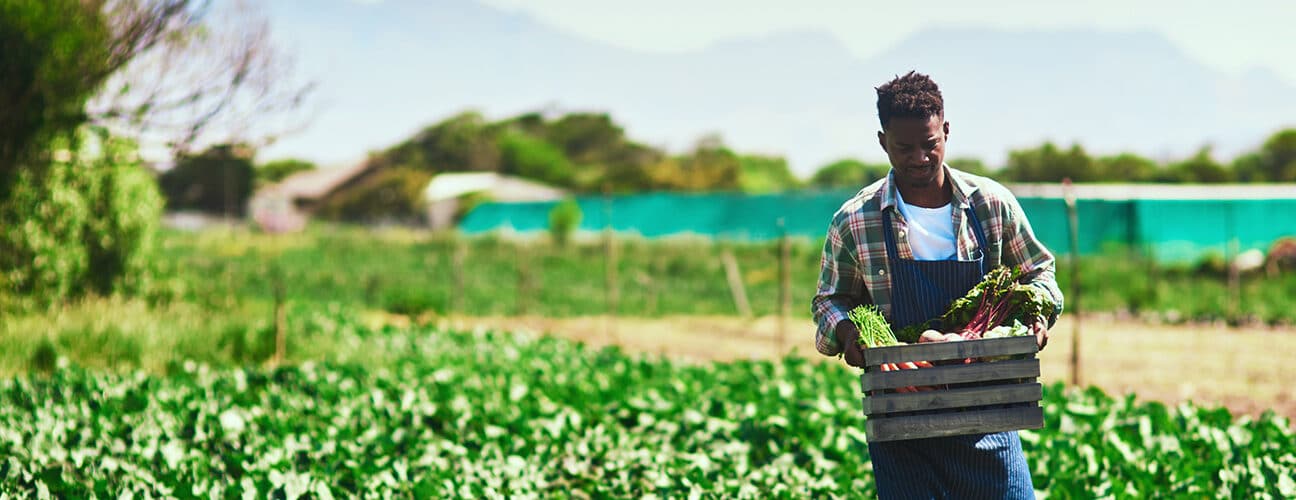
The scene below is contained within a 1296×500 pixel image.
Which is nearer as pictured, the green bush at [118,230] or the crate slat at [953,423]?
the crate slat at [953,423]

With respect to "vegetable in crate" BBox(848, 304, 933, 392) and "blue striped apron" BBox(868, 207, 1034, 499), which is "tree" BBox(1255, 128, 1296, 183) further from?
"vegetable in crate" BBox(848, 304, 933, 392)

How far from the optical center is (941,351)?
2658mm

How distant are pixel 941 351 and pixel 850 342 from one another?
226 mm

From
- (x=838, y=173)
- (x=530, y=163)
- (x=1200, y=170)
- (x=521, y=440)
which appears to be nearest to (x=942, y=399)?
(x=521, y=440)

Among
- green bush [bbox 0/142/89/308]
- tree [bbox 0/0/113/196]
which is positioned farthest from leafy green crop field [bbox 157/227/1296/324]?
tree [bbox 0/0/113/196]

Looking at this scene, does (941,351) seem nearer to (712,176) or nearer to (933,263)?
(933,263)

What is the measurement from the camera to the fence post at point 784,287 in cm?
1025

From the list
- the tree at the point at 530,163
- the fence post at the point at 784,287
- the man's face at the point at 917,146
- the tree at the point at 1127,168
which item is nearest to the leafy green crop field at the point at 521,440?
the man's face at the point at 917,146

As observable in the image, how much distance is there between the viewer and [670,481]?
4742mm

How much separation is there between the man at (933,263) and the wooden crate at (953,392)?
0.15 metres

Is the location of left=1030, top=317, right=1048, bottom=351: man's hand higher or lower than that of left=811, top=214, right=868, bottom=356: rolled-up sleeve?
lower

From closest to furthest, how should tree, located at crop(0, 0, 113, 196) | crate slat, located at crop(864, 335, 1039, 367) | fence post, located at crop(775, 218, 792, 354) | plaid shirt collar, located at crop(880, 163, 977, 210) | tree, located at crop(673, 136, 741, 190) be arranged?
1. crate slat, located at crop(864, 335, 1039, 367)
2. plaid shirt collar, located at crop(880, 163, 977, 210)
3. tree, located at crop(0, 0, 113, 196)
4. fence post, located at crop(775, 218, 792, 354)
5. tree, located at crop(673, 136, 741, 190)

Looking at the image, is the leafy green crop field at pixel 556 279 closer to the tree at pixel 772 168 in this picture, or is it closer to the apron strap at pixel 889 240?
the apron strap at pixel 889 240

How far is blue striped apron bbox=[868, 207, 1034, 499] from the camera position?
288 centimetres
